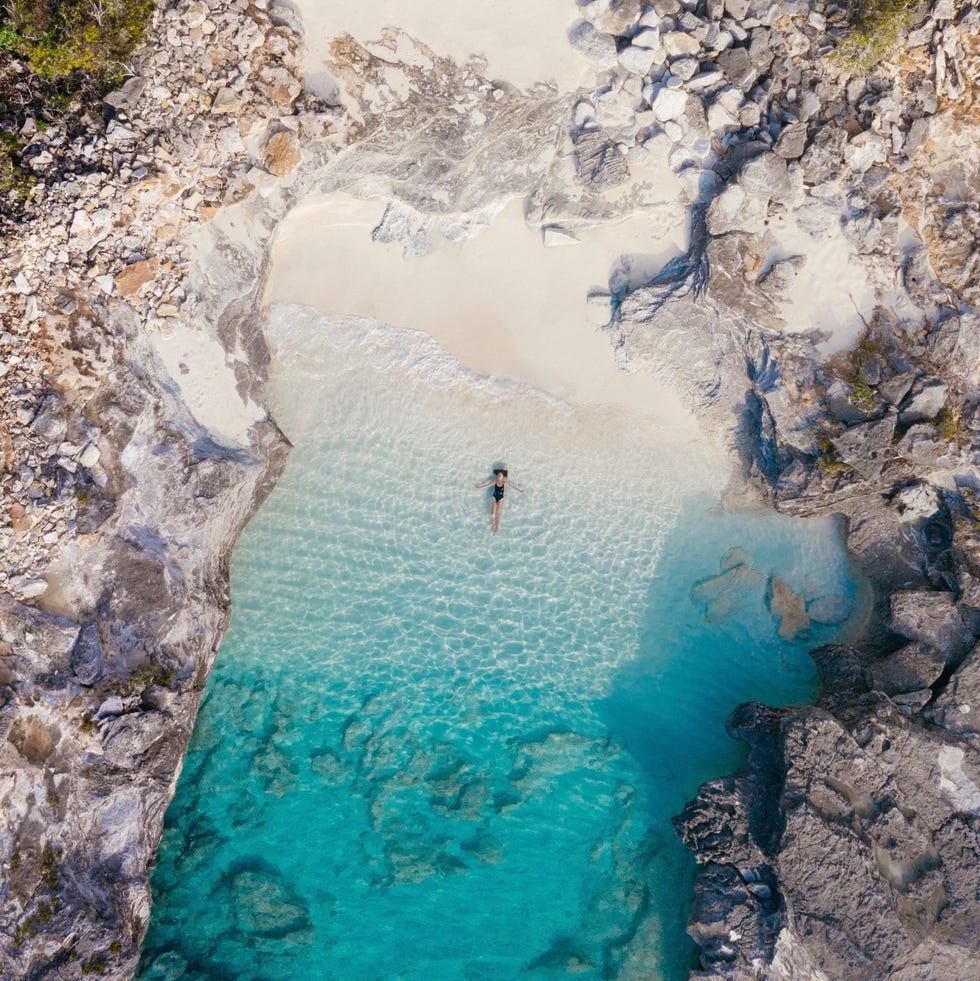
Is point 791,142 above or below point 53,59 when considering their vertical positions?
above

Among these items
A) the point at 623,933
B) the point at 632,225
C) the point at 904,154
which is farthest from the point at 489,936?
the point at 904,154

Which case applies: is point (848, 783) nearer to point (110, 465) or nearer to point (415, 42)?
point (110, 465)

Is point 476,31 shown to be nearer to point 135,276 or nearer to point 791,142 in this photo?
point 791,142

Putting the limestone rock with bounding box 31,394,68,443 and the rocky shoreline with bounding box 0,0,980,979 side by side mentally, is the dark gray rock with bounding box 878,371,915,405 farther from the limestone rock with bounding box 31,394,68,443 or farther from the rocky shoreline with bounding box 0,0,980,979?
the limestone rock with bounding box 31,394,68,443

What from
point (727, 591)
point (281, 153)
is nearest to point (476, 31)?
point (281, 153)

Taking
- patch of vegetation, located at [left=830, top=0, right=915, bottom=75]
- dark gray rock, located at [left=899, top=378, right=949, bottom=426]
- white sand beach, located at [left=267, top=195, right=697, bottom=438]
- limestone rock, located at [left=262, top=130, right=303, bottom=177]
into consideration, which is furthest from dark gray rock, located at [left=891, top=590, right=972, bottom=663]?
limestone rock, located at [left=262, top=130, right=303, bottom=177]

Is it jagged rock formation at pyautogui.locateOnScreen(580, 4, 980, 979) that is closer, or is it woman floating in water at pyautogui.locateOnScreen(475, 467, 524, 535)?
jagged rock formation at pyautogui.locateOnScreen(580, 4, 980, 979)

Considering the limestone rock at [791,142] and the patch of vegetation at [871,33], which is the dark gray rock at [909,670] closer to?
the limestone rock at [791,142]
